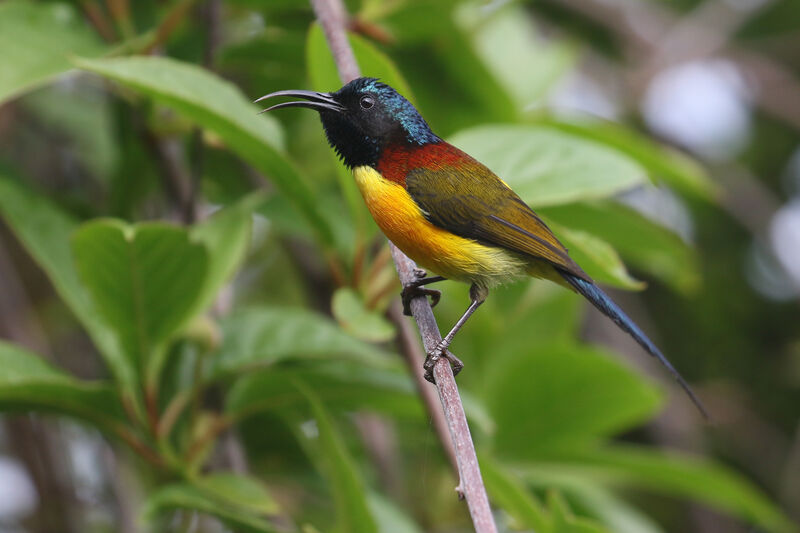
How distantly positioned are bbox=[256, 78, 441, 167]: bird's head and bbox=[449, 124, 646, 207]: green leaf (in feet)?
0.54

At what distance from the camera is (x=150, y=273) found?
2.39 m

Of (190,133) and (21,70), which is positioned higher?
(190,133)

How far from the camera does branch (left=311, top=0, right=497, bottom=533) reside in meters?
1.59

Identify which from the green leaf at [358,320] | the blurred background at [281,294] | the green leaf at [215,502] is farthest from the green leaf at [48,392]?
the green leaf at [358,320]

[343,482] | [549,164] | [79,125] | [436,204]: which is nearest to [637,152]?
[549,164]

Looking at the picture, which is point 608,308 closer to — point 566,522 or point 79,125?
point 566,522

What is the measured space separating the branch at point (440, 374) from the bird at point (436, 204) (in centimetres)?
5

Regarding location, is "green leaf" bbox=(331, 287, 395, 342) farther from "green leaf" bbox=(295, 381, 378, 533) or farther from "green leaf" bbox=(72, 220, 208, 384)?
"green leaf" bbox=(72, 220, 208, 384)

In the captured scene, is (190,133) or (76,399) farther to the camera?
(190,133)

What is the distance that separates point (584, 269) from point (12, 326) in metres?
2.21

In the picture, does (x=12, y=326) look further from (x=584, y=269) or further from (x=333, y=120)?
(x=584, y=269)

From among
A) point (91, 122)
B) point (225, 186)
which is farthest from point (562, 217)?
point (91, 122)

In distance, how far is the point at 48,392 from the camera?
7.84 feet

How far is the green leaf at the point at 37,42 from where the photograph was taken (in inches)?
96.7
